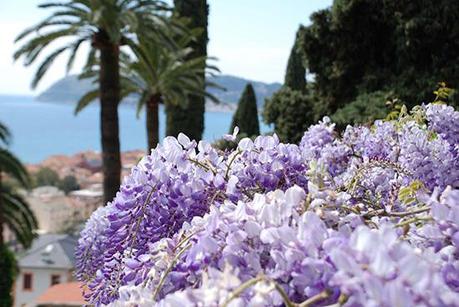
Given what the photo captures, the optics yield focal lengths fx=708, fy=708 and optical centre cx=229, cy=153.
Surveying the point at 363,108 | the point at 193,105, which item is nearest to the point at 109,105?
the point at 363,108

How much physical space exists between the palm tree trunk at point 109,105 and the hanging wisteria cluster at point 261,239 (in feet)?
36.6

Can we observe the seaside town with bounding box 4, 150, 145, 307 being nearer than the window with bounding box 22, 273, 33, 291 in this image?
Yes

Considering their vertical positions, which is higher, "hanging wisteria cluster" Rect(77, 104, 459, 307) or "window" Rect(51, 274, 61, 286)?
"hanging wisteria cluster" Rect(77, 104, 459, 307)

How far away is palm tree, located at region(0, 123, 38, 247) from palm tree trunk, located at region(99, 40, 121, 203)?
6616mm

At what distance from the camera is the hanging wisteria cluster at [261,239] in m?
1.02

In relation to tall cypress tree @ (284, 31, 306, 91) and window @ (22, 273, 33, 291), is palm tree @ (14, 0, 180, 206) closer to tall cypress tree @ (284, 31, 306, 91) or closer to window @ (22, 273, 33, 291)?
tall cypress tree @ (284, 31, 306, 91)

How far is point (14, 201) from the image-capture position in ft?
67.9

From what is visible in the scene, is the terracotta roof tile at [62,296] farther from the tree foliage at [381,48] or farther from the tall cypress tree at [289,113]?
the tree foliage at [381,48]

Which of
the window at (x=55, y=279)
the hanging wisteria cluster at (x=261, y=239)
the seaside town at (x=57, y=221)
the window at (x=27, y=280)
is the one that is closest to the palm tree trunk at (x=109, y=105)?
the seaside town at (x=57, y=221)

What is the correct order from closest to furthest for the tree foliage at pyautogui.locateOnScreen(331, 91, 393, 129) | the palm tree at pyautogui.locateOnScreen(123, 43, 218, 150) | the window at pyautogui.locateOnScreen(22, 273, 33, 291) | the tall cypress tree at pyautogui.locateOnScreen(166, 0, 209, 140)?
the tree foliage at pyautogui.locateOnScreen(331, 91, 393, 129)
the palm tree at pyautogui.locateOnScreen(123, 43, 218, 150)
the tall cypress tree at pyautogui.locateOnScreen(166, 0, 209, 140)
the window at pyautogui.locateOnScreen(22, 273, 33, 291)

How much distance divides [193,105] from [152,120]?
1.79 m

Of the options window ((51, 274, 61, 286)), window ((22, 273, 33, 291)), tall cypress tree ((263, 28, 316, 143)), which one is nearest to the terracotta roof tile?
window ((51, 274, 61, 286))

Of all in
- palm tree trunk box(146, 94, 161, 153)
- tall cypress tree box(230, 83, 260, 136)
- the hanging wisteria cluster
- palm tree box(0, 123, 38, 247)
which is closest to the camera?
the hanging wisteria cluster

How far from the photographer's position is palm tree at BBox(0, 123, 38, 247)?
64.1 ft
